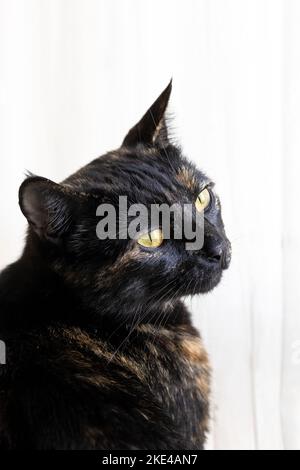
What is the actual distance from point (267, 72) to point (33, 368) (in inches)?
29.2

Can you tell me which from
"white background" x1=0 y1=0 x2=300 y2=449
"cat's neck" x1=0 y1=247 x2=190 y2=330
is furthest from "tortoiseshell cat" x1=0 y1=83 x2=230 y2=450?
"white background" x1=0 y1=0 x2=300 y2=449

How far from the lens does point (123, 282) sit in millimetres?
970

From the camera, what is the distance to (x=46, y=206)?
914 mm

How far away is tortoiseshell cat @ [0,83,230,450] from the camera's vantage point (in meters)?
0.87

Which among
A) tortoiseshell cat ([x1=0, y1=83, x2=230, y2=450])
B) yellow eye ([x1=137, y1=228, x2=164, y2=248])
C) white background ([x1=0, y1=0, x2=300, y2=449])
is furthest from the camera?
white background ([x1=0, y1=0, x2=300, y2=449])

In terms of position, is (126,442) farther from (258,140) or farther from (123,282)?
(258,140)

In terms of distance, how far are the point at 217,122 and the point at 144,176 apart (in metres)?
0.32

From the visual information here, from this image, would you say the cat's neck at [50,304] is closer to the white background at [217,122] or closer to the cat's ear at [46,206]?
the cat's ear at [46,206]

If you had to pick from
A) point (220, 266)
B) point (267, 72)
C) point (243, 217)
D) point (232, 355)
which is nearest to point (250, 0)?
point (267, 72)

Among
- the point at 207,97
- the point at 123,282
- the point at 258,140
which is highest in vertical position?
the point at 207,97

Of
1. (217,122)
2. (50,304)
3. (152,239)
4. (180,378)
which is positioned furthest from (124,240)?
(217,122)

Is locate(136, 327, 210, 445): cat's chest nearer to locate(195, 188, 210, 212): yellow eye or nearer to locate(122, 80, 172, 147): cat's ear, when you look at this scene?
locate(195, 188, 210, 212): yellow eye

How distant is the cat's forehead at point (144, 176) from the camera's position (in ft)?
3.29

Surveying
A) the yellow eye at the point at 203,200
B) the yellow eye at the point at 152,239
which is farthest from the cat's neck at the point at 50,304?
the yellow eye at the point at 203,200
